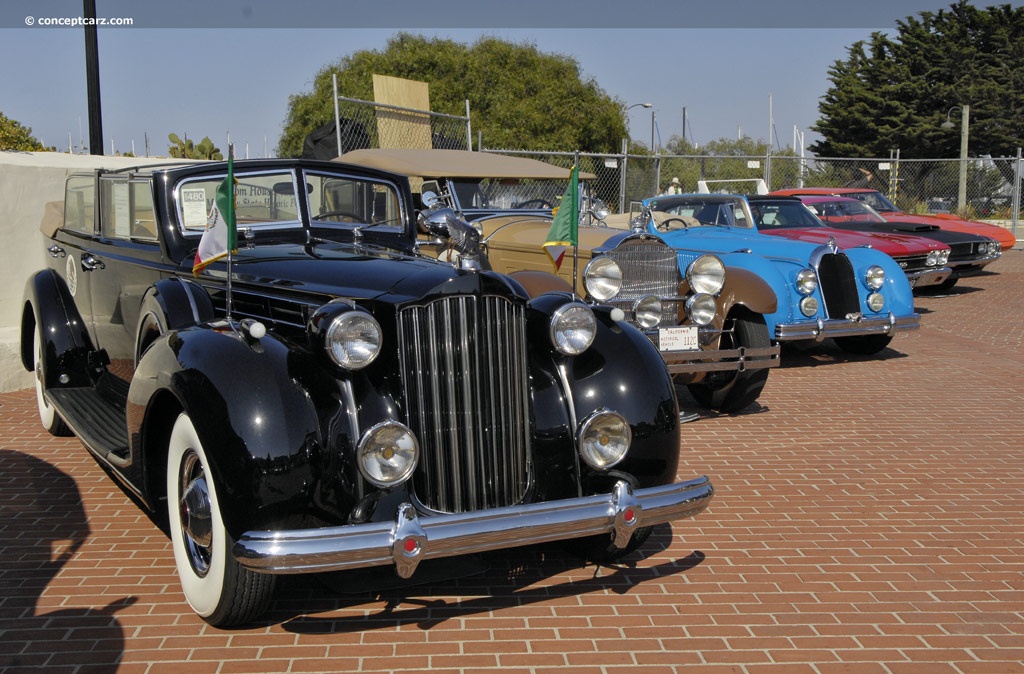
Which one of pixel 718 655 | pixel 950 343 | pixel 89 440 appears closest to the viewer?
pixel 718 655

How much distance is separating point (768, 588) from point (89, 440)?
9.80 ft

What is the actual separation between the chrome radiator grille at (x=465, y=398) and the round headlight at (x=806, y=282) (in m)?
5.03

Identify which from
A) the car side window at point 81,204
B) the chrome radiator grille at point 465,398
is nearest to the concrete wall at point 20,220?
the car side window at point 81,204

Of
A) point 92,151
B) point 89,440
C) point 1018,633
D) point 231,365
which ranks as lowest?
point 1018,633

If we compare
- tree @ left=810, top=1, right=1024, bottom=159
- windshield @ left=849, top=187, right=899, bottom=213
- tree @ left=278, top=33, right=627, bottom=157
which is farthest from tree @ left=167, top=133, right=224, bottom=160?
tree @ left=810, top=1, right=1024, bottom=159

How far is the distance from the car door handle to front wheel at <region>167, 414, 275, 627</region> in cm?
235

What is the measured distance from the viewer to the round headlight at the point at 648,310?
6102 millimetres

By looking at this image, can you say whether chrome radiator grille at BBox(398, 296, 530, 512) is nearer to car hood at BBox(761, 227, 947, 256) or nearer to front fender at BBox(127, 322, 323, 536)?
front fender at BBox(127, 322, 323, 536)

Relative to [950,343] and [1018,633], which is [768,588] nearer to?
[1018,633]

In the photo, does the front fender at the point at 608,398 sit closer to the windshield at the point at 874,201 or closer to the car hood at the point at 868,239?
the car hood at the point at 868,239

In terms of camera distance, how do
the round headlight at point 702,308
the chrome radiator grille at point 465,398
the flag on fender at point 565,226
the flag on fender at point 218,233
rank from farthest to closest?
the round headlight at point 702,308, the flag on fender at point 565,226, the flag on fender at point 218,233, the chrome radiator grille at point 465,398

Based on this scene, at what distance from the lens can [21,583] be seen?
3.61 meters

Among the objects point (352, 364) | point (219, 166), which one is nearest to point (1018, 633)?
point (352, 364)

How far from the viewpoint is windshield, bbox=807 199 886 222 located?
13.6m
